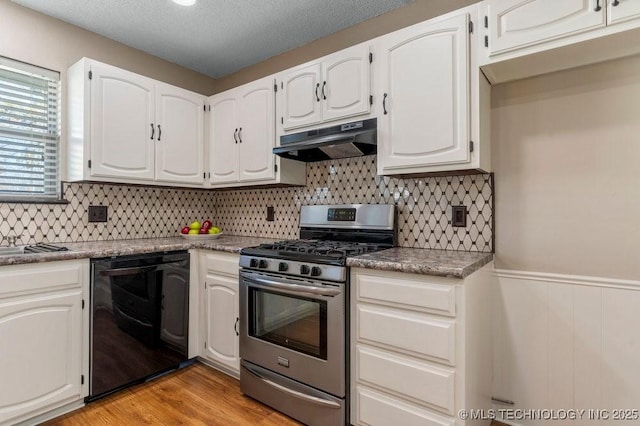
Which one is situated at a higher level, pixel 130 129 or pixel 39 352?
pixel 130 129

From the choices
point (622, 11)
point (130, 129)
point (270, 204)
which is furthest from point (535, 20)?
point (130, 129)

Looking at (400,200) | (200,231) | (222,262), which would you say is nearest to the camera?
(400,200)

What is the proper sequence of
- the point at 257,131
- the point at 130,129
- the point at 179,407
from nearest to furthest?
the point at 179,407 < the point at 130,129 < the point at 257,131

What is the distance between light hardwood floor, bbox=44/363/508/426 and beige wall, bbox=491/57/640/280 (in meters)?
1.03

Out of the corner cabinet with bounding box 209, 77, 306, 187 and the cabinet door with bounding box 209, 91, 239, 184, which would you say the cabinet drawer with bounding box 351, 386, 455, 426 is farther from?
the cabinet door with bounding box 209, 91, 239, 184

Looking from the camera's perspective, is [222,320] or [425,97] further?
[222,320]

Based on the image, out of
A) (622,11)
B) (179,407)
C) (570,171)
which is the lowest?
(179,407)

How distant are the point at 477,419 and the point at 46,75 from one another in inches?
132

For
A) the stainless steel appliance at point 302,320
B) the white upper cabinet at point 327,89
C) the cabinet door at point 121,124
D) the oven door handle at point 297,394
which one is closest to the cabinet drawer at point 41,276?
the cabinet door at point 121,124

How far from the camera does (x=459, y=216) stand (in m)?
2.03

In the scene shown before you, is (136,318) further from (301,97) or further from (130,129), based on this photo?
(301,97)

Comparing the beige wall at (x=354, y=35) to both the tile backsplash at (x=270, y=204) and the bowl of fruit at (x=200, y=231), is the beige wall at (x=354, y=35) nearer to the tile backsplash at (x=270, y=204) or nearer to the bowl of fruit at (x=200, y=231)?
the tile backsplash at (x=270, y=204)

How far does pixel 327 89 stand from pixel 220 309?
166cm

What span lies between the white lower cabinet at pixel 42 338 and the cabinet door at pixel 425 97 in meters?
1.90
